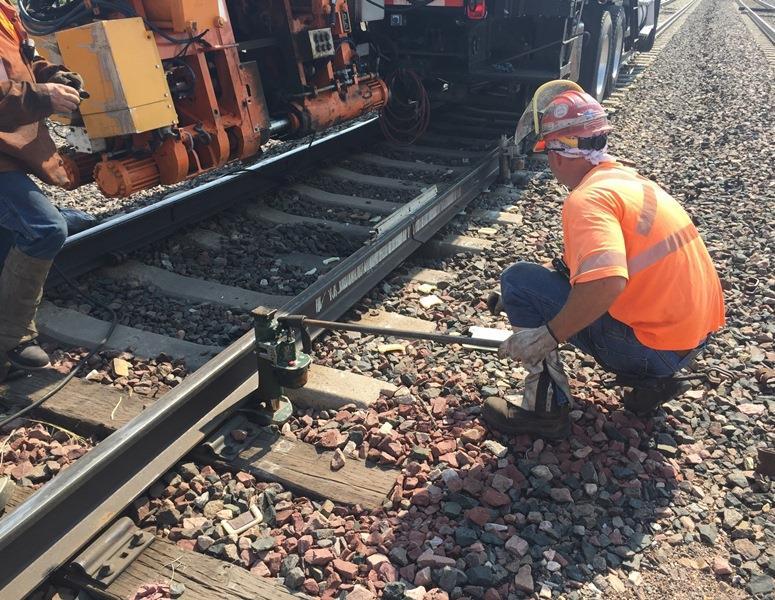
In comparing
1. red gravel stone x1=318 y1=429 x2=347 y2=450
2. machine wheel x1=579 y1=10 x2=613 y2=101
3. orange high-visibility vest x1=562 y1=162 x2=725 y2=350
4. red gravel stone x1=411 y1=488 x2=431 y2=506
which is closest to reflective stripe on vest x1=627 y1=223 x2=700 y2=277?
orange high-visibility vest x1=562 y1=162 x2=725 y2=350

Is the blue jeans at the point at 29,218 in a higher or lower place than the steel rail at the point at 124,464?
higher

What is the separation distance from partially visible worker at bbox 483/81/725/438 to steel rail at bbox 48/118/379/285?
267cm

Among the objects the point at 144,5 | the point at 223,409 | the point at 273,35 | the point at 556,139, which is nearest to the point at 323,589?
the point at 223,409

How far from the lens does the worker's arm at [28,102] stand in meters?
3.11

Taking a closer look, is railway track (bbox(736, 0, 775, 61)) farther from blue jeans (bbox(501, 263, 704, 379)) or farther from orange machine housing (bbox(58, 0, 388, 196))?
blue jeans (bbox(501, 263, 704, 379))

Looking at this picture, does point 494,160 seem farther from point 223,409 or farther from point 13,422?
point 13,422

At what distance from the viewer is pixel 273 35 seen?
5.31 metres

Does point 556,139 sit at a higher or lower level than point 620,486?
higher

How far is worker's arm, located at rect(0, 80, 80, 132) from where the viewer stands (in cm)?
311

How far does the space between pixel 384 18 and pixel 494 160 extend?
178 centimetres

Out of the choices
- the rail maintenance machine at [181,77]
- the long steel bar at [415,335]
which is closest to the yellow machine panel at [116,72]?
the rail maintenance machine at [181,77]

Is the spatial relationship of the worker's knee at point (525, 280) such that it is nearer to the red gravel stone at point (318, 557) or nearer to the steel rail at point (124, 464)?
the steel rail at point (124, 464)

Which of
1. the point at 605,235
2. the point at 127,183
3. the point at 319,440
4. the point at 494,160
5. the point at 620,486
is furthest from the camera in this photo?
the point at 494,160

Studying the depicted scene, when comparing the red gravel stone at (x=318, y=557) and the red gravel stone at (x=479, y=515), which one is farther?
the red gravel stone at (x=479, y=515)
